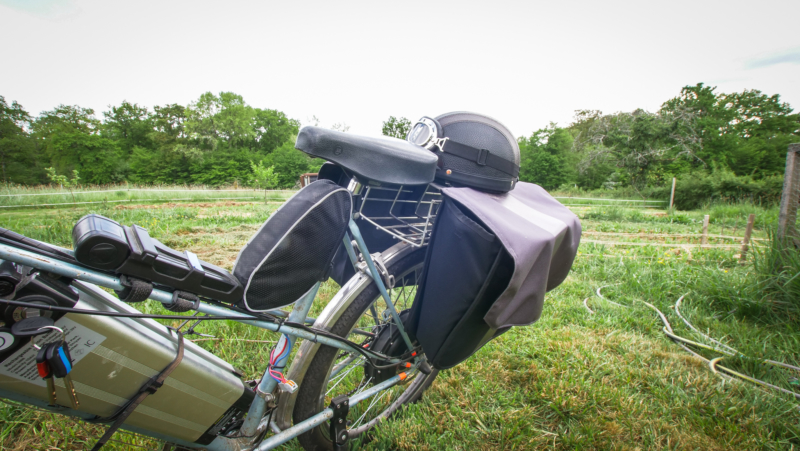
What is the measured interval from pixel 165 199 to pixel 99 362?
544 inches

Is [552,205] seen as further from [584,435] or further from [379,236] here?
[584,435]

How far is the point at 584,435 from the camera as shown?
1505 millimetres

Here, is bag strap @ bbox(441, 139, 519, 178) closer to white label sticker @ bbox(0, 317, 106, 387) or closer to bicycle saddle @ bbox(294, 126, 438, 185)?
bicycle saddle @ bbox(294, 126, 438, 185)

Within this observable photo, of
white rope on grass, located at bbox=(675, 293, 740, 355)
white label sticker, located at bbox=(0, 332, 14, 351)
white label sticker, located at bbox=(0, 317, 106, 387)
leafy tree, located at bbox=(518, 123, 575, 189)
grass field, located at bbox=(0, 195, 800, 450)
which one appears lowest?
grass field, located at bbox=(0, 195, 800, 450)

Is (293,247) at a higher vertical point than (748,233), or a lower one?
higher

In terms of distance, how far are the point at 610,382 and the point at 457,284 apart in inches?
58.3

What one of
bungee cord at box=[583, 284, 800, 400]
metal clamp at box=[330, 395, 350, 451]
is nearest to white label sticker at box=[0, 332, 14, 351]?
metal clamp at box=[330, 395, 350, 451]

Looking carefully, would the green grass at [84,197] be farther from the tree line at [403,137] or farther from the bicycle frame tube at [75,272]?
the bicycle frame tube at [75,272]

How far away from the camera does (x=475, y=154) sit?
1295 mm

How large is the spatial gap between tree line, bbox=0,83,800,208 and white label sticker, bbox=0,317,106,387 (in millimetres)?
20969

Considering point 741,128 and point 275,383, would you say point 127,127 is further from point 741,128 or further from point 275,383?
point 741,128

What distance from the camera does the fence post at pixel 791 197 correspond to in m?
2.49

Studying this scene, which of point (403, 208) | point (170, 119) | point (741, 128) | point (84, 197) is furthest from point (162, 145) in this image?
point (741, 128)

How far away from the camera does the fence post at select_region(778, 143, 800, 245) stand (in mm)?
2492
